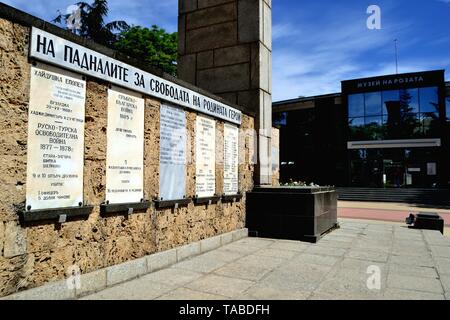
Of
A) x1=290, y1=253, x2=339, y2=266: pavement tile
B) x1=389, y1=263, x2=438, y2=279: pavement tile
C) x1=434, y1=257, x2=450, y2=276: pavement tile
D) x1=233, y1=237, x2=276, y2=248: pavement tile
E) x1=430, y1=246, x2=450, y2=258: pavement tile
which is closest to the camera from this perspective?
x1=389, y1=263, x2=438, y2=279: pavement tile

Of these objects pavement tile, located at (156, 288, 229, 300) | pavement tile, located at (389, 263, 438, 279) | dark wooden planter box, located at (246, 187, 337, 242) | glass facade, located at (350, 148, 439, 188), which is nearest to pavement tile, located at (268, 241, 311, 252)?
dark wooden planter box, located at (246, 187, 337, 242)

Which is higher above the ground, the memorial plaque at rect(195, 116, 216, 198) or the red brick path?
the memorial plaque at rect(195, 116, 216, 198)

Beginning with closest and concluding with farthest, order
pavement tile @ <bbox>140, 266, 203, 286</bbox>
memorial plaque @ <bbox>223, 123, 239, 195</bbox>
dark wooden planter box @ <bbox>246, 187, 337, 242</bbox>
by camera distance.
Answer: pavement tile @ <bbox>140, 266, 203, 286</bbox>, memorial plaque @ <bbox>223, 123, 239, 195</bbox>, dark wooden planter box @ <bbox>246, 187, 337, 242</bbox>

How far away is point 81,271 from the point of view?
427cm

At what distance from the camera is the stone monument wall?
3.53 metres

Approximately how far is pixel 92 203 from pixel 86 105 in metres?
1.20

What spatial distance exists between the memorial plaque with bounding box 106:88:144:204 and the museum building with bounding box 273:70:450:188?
107ft

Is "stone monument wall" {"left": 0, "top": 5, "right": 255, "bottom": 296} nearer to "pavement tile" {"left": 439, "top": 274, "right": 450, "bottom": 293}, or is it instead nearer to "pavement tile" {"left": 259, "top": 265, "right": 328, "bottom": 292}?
"pavement tile" {"left": 259, "top": 265, "right": 328, "bottom": 292}

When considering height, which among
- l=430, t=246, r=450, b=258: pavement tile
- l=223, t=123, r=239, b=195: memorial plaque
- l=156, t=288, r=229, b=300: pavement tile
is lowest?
l=430, t=246, r=450, b=258: pavement tile

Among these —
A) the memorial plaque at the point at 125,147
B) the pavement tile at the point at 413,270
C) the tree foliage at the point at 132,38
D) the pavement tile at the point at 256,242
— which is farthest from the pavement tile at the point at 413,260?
the tree foliage at the point at 132,38

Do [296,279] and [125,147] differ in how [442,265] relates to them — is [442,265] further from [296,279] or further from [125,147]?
[125,147]

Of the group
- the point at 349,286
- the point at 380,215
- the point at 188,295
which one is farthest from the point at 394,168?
the point at 188,295

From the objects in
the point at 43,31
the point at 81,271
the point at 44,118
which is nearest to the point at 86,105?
the point at 44,118
